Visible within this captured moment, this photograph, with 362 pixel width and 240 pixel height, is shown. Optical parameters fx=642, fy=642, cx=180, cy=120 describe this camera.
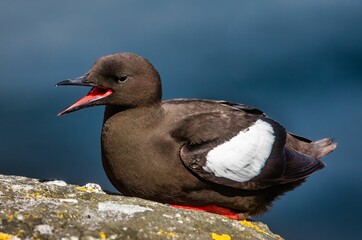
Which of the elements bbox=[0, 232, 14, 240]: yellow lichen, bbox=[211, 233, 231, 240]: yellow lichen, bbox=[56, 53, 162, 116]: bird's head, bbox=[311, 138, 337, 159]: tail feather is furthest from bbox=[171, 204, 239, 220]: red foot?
bbox=[0, 232, 14, 240]: yellow lichen

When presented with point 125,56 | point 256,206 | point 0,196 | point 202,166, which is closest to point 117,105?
point 125,56

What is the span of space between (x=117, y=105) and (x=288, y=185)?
2.27 meters

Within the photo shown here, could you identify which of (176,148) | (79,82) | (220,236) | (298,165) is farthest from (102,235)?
(298,165)

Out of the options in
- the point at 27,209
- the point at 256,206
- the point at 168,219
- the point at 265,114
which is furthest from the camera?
the point at 265,114

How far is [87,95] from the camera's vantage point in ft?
23.2

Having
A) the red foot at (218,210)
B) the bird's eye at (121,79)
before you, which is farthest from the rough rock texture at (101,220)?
the bird's eye at (121,79)

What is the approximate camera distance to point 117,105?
709 centimetres

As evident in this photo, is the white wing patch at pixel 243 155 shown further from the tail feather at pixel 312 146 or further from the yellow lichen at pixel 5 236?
the yellow lichen at pixel 5 236

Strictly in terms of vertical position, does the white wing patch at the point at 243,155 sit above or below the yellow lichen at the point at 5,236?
below

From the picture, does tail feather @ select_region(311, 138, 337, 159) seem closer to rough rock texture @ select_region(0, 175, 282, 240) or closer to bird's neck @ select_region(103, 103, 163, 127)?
bird's neck @ select_region(103, 103, 163, 127)

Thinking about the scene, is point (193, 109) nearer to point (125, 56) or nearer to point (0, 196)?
point (125, 56)

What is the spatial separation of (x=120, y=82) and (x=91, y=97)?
0.37 metres

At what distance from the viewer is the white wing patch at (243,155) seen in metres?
6.91

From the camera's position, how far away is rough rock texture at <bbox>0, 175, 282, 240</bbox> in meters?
3.98
